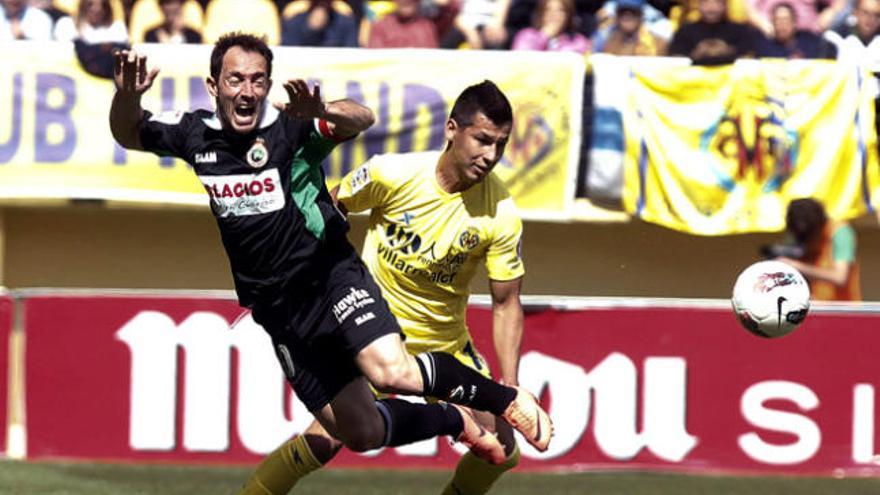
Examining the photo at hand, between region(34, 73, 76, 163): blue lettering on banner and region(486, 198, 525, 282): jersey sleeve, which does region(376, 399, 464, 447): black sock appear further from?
region(34, 73, 76, 163): blue lettering on banner

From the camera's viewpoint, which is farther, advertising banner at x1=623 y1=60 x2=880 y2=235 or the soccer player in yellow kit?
advertising banner at x1=623 y1=60 x2=880 y2=235

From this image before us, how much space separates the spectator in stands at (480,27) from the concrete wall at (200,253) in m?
1.28

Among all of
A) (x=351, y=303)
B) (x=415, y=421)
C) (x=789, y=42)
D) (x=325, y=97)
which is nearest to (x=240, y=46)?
(x=351, y=303)

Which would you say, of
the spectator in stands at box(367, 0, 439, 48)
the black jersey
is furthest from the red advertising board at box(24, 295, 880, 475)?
the black jersey

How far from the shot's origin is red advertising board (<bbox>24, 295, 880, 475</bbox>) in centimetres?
950

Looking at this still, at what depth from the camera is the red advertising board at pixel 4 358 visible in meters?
9.54

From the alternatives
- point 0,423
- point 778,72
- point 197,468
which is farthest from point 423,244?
point 778,72

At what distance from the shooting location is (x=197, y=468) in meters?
9.43

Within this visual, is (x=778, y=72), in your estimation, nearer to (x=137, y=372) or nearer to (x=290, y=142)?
(x=137, y=372)

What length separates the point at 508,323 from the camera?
7.35 m

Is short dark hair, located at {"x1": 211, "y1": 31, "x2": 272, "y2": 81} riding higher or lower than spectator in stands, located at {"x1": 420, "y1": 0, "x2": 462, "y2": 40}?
higher

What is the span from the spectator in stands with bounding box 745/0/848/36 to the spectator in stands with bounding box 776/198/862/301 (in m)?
1.51

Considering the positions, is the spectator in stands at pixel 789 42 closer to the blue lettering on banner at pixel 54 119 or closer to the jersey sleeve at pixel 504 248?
the blue lettering on banner at pixel 54 119

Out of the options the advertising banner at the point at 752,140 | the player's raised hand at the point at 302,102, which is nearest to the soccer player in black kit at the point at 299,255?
the player's raised hand at the point at 302,102
